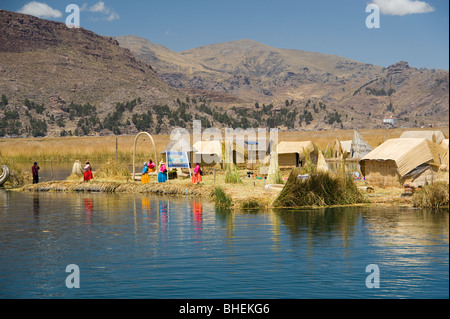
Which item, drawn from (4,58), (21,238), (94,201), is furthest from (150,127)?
(21,238)

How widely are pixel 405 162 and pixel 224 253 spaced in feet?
34.4

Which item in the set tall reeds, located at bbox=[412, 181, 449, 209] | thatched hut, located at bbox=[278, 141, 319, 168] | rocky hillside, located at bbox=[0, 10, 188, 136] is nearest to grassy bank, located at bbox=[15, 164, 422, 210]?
tall reeds, located at bbox=[412, 181, 449, 209]

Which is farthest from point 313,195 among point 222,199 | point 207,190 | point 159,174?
point 159,174

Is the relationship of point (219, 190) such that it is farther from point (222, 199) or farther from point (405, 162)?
point (405, 162)

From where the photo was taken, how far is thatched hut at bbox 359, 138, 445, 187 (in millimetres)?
21094

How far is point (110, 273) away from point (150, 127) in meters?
114

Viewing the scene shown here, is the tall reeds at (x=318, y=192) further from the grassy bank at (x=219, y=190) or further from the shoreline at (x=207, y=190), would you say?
the shoreline at (x=207, y=190)

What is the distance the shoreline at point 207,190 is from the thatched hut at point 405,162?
57 cm

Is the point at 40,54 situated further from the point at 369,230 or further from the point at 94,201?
the point at 369,230

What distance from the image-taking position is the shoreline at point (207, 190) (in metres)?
20.0

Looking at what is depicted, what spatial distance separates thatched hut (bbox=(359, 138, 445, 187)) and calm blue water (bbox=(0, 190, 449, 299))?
130 inches

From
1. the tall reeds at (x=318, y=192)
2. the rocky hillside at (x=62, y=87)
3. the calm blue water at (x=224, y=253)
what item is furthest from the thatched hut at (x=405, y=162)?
the rocky hillside at (x=62, y=87)

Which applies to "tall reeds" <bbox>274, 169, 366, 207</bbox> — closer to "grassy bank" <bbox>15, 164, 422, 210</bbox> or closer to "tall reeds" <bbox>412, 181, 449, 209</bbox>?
"grassy bank" <bbox>15, 164, 422, 210</bbox>

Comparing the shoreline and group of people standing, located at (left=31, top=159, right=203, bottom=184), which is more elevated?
group of people standing, located at (left=31, top=159, right=203, bottom=184)
